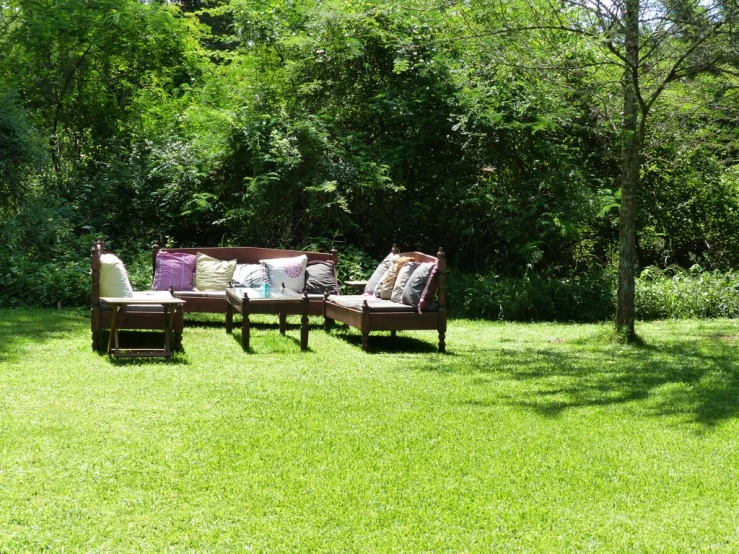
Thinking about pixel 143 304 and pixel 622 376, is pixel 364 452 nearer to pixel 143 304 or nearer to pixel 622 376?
pixel 622 376

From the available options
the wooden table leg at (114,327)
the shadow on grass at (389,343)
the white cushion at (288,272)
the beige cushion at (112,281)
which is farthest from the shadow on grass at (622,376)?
the beige cushion at (112,281)

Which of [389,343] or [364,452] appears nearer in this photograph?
[364,452]

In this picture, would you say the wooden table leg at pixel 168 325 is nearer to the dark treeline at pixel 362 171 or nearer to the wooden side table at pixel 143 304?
the wooden side table at pixel 143 304

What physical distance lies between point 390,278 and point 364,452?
4747 millimetres

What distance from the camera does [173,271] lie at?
32.6 feet

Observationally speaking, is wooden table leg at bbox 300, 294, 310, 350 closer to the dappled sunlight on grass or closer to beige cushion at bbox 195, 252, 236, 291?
the dappled sunlight on grass

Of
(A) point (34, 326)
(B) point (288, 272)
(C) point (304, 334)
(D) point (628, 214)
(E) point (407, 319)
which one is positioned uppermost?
(D) point (628, 214)

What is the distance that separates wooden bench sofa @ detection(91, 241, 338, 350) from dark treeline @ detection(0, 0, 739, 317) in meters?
1.85

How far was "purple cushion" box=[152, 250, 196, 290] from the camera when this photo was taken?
9898 mm

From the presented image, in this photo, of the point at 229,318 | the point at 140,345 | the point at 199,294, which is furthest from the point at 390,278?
the point at 140,345

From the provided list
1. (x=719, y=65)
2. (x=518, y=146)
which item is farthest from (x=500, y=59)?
(x=518, y=146)

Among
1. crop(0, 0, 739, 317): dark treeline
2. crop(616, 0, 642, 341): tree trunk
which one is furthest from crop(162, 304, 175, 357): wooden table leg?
crop(616, 0, 642, 341): tree trunk

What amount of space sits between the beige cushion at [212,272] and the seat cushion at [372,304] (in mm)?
1386

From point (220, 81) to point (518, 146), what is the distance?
208 inches
